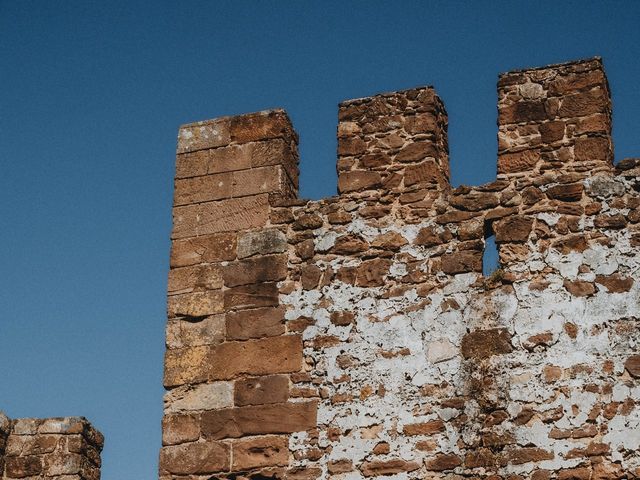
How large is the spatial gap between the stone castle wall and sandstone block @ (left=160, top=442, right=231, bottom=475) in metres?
0.01

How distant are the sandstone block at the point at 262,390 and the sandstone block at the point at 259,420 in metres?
0.04

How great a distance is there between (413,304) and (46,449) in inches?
153

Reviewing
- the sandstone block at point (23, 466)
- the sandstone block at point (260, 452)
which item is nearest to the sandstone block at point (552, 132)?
the sandstone block at point (260, 452)

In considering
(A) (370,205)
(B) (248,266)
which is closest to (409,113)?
(A) (370,205)

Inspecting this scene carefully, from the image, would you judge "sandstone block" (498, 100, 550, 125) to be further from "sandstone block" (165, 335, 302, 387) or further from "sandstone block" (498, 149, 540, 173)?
"sandstone block" (165, 335, 302, 387)

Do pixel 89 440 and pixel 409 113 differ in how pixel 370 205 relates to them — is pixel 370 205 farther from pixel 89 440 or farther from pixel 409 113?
pixel 89 440

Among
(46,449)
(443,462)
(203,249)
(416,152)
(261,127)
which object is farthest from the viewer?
(46,449)

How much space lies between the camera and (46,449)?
9930 mm

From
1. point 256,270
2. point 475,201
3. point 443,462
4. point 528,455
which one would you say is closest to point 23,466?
point 256,270

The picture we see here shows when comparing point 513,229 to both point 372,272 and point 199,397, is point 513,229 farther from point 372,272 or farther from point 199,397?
point 199,397

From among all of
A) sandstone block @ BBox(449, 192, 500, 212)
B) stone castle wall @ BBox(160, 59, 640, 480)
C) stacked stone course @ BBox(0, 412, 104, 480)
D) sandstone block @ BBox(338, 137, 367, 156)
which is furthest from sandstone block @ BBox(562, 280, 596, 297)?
stacked stone course @ BBox(0, 412, 104, 480)

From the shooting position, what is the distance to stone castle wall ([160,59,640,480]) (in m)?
7.05

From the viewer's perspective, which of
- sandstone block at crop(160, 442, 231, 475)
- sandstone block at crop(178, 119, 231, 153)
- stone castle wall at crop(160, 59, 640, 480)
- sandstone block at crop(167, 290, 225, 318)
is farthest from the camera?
sandstone block at crop(178, 119, 231, 153)

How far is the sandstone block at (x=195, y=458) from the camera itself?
25.1 ft
